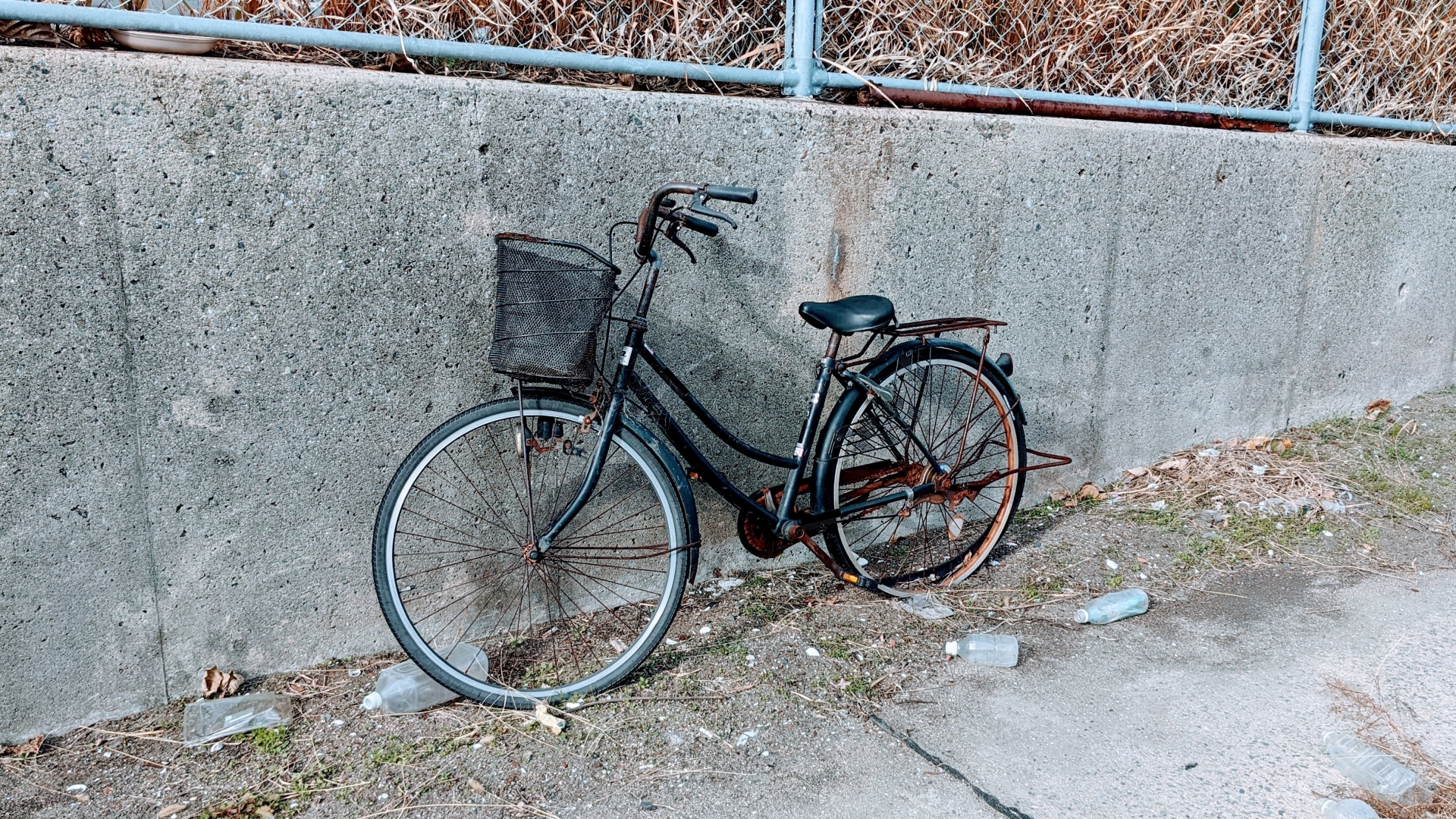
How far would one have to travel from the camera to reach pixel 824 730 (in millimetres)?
2771

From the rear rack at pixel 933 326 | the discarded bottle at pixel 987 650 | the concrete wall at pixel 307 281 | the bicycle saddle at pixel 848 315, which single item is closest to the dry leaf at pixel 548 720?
the concrete wall at pixel 307 281

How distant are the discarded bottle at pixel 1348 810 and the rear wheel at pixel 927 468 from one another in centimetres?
147

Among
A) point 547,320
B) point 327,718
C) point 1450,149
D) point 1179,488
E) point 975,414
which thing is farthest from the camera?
point 1450,149

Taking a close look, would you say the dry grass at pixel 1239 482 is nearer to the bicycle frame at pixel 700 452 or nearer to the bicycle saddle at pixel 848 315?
the bicycle frame at pixel 700 452

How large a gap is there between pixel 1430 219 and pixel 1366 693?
140 inches

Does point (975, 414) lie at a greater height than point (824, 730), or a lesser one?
greater

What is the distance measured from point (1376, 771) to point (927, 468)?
1528mm

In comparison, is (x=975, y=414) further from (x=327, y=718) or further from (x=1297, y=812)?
(x=327, y=718)

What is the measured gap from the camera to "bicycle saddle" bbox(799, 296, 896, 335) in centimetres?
309

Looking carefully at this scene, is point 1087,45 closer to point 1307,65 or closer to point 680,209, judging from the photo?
point 1307,65

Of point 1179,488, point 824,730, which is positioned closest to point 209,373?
point 824,730

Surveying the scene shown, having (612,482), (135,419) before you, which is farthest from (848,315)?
(135,419)

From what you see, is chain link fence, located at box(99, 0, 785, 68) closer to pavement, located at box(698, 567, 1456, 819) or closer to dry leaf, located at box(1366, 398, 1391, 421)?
pavement, located at box(698, 567, 1456, 819)

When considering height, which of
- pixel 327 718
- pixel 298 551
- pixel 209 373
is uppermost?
pixel 209 373
